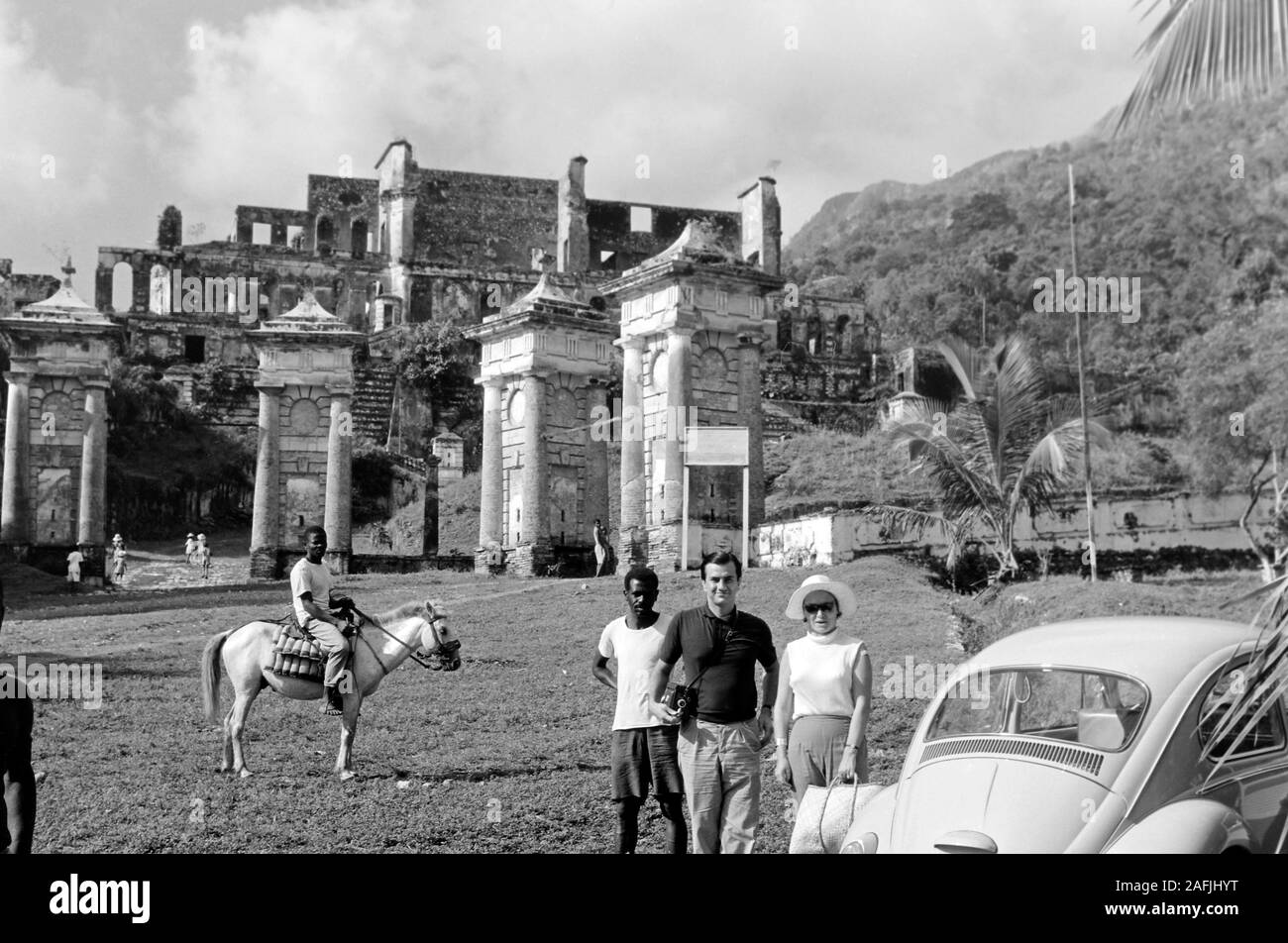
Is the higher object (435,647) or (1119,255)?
(1119,255)

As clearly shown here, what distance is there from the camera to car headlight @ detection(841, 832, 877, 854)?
7.70 m

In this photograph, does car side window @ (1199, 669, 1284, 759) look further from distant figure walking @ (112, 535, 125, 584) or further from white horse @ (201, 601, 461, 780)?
distant figure walking @ (112, 535, 125, 584)

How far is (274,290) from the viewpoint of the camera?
6419cm

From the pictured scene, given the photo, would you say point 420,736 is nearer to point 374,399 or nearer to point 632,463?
point 632,463

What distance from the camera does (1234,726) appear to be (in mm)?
7859

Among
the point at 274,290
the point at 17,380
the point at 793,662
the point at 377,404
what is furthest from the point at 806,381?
the point at 793,662

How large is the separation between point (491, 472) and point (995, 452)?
33.6 feet

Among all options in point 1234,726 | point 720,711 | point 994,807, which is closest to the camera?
point 994,807

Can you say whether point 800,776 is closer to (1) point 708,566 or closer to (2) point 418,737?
(1) point 708,566

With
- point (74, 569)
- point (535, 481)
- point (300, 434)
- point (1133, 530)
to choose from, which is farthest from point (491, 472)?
point (1133, 530)

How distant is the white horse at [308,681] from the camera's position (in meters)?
12.3

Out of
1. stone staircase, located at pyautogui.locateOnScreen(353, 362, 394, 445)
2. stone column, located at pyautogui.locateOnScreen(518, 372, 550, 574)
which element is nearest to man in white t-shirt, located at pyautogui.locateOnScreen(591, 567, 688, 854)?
stone column, located at pyautogui.locateOnScreen(518, 372, 550, 574)
